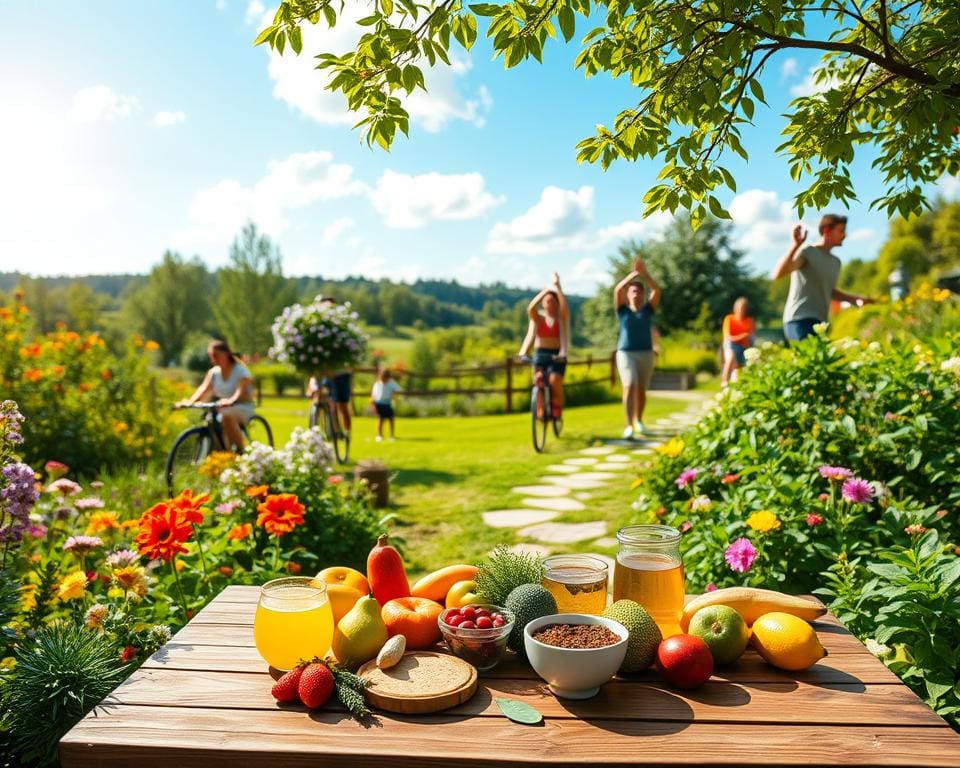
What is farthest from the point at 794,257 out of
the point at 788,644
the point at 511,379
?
the point at 511,379

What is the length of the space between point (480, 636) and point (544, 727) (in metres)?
0.22

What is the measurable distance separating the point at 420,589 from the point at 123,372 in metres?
6.87

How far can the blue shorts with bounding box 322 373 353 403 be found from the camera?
327 inches

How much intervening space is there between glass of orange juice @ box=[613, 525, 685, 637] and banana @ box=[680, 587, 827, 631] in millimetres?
42

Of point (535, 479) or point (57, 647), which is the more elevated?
point (57, 647)

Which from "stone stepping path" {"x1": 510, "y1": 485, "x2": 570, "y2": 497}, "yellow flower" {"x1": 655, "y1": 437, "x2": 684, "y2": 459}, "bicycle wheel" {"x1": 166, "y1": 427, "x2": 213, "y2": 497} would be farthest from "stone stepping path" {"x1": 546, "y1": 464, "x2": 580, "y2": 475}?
"bicycle wheel" {"x1": 166, "y1": 427, "x2": 213, "y2": 497}

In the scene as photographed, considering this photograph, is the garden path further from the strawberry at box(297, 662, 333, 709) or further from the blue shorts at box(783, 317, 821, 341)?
the strawberry at box(297, 662, 333, 709)

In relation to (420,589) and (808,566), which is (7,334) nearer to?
(420,589)

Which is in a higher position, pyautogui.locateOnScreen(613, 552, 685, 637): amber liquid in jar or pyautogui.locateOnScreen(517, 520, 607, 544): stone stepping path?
pyautogui.locateOnScreen(613, 552, 685, 637): amber liquid in jar

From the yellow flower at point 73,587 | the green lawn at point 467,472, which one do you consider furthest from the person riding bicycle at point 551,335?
the yellow flower at point 73,587

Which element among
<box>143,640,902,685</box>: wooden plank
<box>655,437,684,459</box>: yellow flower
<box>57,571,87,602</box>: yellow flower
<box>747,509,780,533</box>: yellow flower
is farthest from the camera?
<box>655,437,684,459</box>: yellow flower

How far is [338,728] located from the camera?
44.4 inches

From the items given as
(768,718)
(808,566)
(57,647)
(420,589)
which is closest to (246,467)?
(57,647)

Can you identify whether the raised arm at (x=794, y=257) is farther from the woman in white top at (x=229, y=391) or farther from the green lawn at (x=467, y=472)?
the woman in white top at (x=229, y=391)
